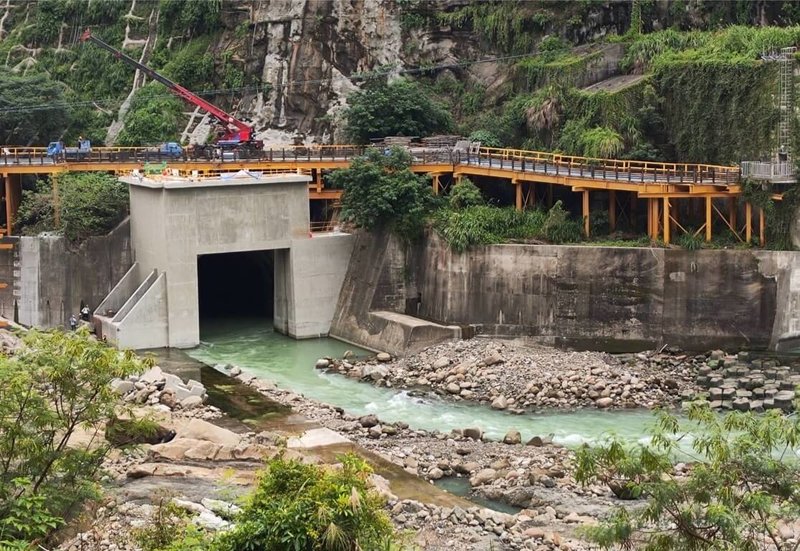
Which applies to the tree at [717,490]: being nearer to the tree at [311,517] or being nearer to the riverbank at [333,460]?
the tree at [311,517]

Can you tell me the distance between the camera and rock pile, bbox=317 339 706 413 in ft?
159

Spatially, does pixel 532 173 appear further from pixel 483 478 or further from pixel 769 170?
pixel 483 478

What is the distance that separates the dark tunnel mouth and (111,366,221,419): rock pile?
1629 centimetres

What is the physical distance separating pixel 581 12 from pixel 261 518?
4960 centimetres

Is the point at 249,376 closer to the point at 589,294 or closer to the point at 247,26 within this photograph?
the point at 589,294

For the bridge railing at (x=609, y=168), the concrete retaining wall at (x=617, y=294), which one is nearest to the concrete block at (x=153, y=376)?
the concrete retaining wall at (x=617, y=294)

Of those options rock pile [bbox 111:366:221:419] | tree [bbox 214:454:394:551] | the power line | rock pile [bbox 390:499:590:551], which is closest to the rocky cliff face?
the power line

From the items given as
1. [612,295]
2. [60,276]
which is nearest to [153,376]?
[60,276]

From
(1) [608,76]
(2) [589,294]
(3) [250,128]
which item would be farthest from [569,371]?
(3) [250,128]

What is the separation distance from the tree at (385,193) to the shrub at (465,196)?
102 cm

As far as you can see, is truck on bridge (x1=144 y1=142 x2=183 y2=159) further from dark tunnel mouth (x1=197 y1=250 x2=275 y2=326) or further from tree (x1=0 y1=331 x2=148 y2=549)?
tree (x1=0 y1=331 x2=148 y2=549)

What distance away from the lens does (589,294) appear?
2149 inches

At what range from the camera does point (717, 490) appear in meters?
25.3

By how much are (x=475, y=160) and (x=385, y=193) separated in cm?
522
